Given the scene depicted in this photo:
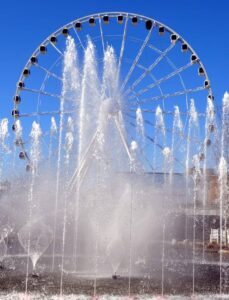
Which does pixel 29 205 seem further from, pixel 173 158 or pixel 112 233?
pixel 112 233

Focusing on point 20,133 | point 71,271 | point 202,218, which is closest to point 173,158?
point 20,133

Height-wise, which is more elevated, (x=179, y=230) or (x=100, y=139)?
(x=100, y=139)

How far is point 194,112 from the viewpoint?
29.4 meters

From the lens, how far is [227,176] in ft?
146

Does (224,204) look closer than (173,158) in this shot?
No

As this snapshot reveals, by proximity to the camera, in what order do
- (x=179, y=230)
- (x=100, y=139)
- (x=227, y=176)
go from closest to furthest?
(x=100, y=139) < (x=227, y=176) < (x=179, y=230)

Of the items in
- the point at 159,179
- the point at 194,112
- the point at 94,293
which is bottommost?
the point at 94,293

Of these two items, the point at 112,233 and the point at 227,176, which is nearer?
the point at 112,233

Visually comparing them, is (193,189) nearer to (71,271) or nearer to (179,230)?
(179,230)

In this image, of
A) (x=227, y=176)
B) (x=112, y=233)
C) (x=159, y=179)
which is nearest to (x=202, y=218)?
(x=227, y=176)

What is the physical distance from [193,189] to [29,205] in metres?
15.1

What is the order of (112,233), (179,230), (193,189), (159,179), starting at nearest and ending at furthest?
(112,233) → (159,179) → (193,189) → (179,230)

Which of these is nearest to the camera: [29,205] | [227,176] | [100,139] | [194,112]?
[100,139]

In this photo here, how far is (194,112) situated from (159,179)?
7.18 m
